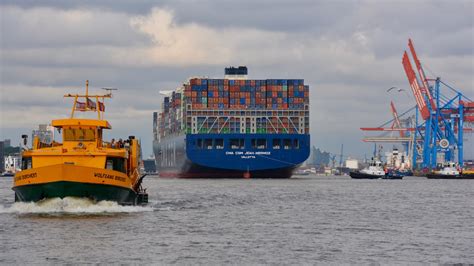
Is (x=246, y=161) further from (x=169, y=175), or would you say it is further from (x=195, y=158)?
(x=169, y=175)

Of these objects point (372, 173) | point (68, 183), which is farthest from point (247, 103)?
point (68, 183)

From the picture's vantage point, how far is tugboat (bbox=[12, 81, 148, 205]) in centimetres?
4903

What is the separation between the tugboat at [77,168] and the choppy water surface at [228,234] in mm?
649

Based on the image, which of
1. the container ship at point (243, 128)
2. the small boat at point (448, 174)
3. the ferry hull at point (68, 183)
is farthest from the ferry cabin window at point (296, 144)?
the ferry hull at point (68, 183)

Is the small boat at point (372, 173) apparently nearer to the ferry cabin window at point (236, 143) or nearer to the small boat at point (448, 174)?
the small boat at point (448, 174)

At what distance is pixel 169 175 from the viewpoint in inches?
6860

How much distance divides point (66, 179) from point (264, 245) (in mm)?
12762

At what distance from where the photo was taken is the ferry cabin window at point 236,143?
143m

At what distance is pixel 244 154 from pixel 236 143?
228cm

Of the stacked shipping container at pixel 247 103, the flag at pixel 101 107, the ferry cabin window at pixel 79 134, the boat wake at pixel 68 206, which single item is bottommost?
the boat wake at pixel 68 206

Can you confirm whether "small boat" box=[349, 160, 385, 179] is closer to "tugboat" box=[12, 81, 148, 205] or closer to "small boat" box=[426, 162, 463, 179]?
"small boat" box=[426, 162, 463, 179]

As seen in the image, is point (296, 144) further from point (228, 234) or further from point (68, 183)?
point (228, 234)

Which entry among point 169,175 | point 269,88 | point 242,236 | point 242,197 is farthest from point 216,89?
point 242,236

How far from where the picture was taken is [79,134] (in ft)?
174
